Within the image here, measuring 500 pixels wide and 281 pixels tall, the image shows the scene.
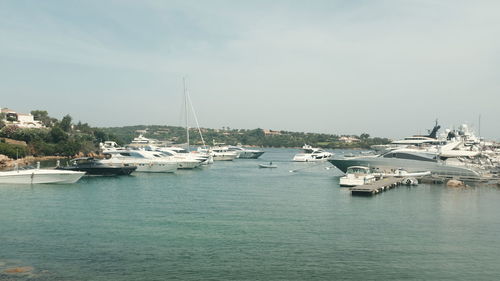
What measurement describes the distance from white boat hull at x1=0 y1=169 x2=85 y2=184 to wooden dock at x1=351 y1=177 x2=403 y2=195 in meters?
30.1

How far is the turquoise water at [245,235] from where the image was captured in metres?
18.7

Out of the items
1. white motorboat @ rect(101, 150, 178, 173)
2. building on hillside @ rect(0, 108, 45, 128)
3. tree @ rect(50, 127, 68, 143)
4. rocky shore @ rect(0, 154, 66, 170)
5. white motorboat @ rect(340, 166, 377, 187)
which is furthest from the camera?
building on hillside @ rect(0, 108, 45, 128)

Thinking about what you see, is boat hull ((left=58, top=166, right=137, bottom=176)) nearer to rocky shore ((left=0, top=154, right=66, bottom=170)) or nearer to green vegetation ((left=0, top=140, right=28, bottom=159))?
rocky shore ((left=0, top=154, right=66, bottom=170))

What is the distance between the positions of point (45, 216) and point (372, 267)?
21.5 m

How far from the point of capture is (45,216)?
96.3ft

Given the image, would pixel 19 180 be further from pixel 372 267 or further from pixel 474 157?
pixel 474 157

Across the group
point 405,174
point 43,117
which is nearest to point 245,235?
point 405,174

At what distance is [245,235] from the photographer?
80.5ft

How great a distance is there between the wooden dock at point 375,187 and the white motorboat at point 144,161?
32535mm

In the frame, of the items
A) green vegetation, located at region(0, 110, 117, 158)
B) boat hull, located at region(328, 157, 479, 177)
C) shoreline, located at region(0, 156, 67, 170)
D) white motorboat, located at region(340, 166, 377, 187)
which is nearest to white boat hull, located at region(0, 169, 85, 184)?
shoreline, located at region(0, 156, 67, 170)

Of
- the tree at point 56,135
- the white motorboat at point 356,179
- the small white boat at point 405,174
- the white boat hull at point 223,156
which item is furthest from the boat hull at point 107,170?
the tree at point 56,135

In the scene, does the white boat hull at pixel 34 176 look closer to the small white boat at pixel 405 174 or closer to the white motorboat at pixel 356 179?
the white motorboat at pixel 356 179

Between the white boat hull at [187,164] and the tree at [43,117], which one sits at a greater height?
the tree at [43,117]

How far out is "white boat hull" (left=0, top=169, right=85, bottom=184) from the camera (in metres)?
45.0
